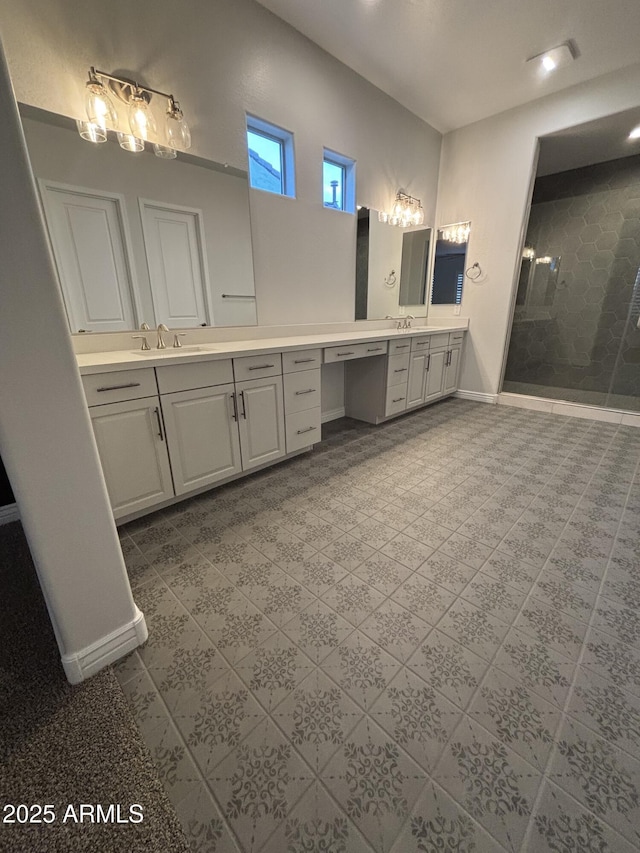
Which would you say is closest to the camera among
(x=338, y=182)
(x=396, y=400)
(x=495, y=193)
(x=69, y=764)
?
(x=69, y=764)

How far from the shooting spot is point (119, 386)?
5.19ft

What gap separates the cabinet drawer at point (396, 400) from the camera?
3166 millimetres

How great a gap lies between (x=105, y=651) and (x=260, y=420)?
138 cm

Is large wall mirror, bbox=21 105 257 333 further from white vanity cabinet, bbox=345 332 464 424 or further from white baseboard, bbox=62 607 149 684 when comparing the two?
white baseboard, bbox=62 607 149 684

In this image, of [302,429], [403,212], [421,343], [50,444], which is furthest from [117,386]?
[403,212]

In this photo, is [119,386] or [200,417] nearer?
[119,386]

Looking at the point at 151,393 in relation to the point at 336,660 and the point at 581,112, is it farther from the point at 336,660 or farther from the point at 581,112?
the point at 581,112

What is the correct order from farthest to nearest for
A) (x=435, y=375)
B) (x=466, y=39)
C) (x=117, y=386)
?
(x=435, y=375) → (x=466, y=39) → (x=117, y=386)

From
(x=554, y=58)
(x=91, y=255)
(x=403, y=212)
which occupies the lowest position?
(x=91, y=255)

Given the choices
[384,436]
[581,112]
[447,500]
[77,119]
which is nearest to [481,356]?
[384,436]

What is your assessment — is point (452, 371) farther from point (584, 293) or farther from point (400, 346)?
point (584, 293)

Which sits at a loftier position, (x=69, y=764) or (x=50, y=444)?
(x=50, y=444)

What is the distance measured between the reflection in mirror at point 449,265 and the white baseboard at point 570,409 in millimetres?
1300

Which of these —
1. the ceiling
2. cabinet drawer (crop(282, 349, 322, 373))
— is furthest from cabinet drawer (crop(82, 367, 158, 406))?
the ceiling
